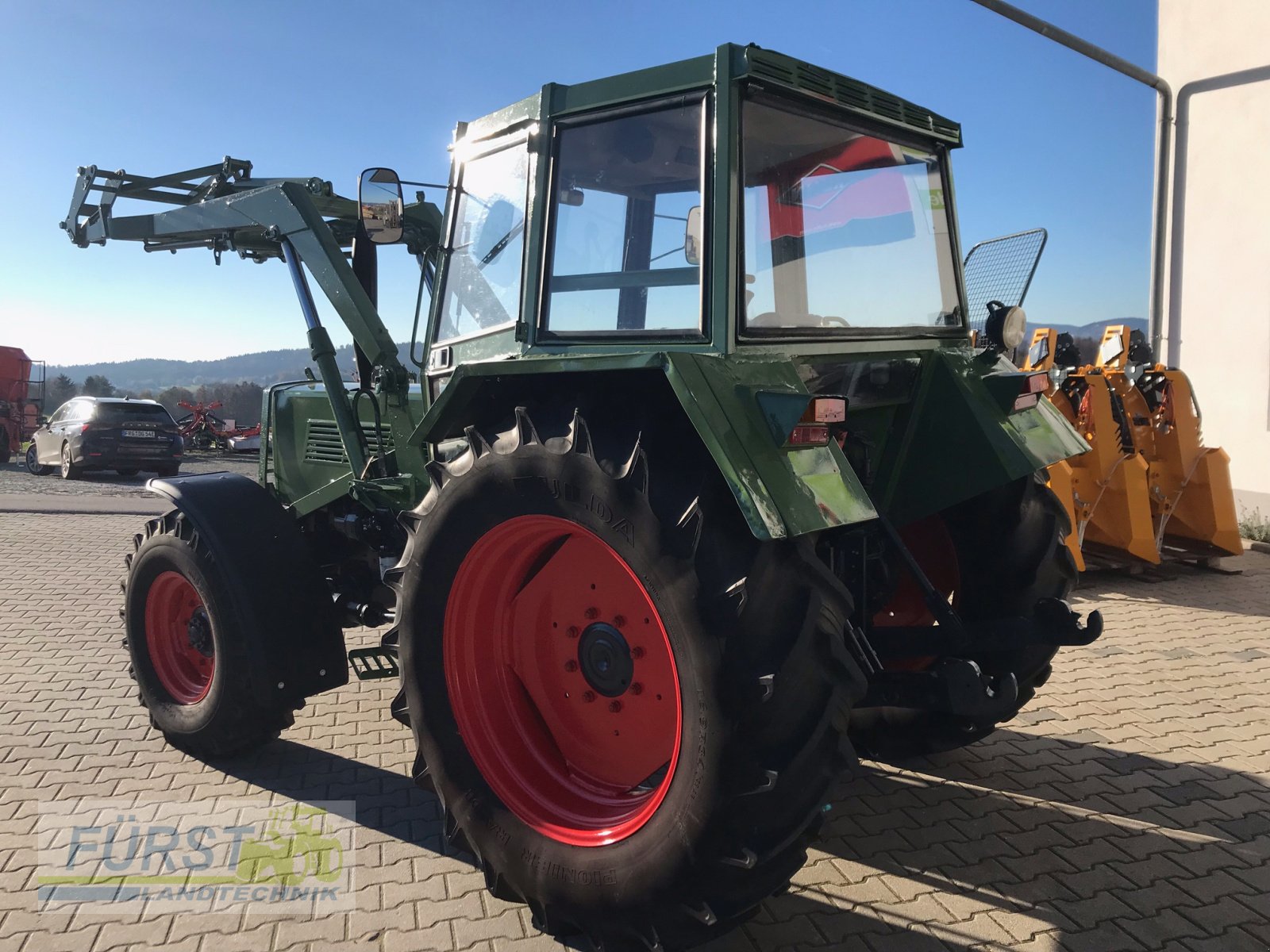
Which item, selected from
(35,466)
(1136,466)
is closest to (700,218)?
(1136,466)

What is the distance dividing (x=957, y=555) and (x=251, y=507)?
2.97 meters

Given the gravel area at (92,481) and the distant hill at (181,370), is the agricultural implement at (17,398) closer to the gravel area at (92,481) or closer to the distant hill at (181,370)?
the gravel area at (92,481)

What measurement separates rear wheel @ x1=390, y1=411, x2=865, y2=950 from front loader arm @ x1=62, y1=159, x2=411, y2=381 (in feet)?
5.38

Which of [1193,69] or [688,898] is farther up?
[1193,69]

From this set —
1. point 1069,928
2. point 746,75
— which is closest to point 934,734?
point 1069,928

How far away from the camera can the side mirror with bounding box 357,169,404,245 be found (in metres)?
3.48

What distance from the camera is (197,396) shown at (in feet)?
99.7

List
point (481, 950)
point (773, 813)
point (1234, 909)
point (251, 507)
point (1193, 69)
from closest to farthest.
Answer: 1. point (773, 813)
2. point (481, 950)
3. point (1234, 909)
4. point (251, 507)
5. point (1193, 69)

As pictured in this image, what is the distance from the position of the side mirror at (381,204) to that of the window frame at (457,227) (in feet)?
0.68

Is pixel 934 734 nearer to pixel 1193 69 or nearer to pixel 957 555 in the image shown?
pixel 957 555

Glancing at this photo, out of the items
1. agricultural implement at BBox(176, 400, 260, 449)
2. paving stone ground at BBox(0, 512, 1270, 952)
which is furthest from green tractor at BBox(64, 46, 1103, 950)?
agricultural implement at BBox(176, 400, 260, 449)

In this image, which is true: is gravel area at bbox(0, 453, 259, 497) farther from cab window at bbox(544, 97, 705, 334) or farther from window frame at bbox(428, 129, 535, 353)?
cab window at bbox(544, 97, 705, 334)

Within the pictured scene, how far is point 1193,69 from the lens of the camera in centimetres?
983

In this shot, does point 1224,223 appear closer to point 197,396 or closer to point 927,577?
point 927,577
